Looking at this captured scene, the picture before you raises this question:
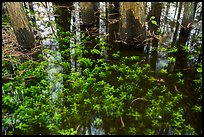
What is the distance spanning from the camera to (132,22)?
616cm

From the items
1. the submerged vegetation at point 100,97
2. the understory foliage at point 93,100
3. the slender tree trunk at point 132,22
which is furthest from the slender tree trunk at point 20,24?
the slender tree trunk at point 132,22

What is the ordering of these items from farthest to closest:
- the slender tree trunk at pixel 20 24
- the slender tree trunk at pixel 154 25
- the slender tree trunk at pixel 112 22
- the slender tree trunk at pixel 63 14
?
the slender tree trunk at pixel 63 14 → the slender tree trunk at pixel 112 22 → the slender tree trunk at pixel 154 25 → the slender tree trunk at pixel 20 24

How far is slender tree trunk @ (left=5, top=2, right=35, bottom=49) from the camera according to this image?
18.2 ft

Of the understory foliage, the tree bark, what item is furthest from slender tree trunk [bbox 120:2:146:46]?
the tree bark

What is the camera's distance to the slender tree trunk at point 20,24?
18.2ft

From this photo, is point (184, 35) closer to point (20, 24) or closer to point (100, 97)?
point (100, 97)

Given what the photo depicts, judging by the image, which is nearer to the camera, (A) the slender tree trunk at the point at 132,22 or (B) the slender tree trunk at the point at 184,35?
→ (B) the slender tree trunk at the point at 184,35

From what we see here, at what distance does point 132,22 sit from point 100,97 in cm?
249

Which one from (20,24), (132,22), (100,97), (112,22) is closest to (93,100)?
(100,97)

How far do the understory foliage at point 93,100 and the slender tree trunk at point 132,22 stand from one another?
0.88 meters

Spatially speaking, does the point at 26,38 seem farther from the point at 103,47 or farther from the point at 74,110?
the point at 74,110

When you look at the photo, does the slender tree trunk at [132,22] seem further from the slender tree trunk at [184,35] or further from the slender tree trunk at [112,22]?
the slender tree trunk at [184,35]

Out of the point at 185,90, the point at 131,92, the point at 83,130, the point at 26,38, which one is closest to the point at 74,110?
the point at 83,130

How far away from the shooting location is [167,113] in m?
4.27
